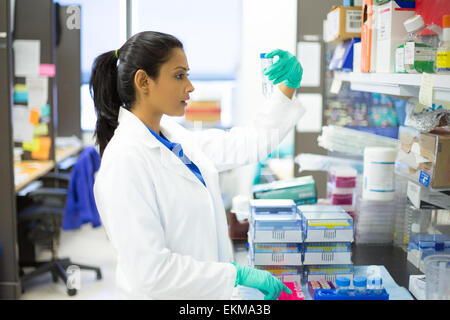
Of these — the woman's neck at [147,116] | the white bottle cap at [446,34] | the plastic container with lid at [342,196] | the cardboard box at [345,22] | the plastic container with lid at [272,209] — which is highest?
the cardboard box at [345,22]

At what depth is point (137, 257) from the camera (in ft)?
4.17

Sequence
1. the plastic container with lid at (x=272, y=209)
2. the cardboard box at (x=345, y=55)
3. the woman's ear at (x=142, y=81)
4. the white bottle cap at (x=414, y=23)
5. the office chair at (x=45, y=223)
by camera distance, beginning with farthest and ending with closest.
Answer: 1. the office chair at (x=45, y=223)
2. the cardboard box at (x=345, y=55)
3. the plastic container with lid at (x=272, y=209)
4. the white bottle cap at (x=414, y=23)
5. the woman's ear at (x=142, y=81)

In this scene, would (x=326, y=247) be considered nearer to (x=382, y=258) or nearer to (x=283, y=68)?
(x=382, y=258)

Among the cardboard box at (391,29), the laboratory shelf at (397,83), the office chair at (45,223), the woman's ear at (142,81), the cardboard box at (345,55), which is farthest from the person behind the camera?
the office chair at (45,223)

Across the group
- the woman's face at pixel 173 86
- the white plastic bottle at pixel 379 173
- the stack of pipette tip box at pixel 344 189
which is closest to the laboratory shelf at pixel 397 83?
the white plastic bottle at pixel 379 173

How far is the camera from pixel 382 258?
6.07 feet

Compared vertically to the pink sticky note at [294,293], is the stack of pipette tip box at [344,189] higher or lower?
higher

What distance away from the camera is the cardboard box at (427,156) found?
1.55 m

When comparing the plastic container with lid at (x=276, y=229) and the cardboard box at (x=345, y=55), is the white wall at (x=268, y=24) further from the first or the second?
the plastic container with lid at (x=276, y=229)

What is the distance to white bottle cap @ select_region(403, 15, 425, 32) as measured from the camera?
58.1 inches

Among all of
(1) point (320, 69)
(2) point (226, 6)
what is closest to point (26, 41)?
(1) point (320, 69)

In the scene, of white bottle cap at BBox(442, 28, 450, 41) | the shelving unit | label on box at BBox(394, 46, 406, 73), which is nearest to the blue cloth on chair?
the shelving unit

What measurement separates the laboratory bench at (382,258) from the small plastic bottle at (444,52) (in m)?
0.66
